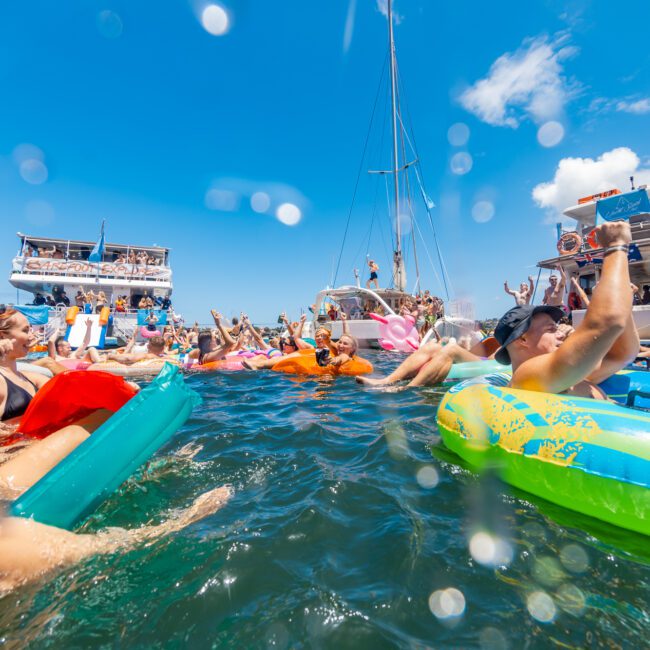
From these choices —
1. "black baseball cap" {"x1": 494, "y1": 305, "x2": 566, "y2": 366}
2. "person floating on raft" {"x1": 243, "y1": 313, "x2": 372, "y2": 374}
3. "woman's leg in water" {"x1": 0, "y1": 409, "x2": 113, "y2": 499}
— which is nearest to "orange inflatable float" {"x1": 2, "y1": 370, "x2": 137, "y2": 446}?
"woman's leg in water" {"x1": 0, "y1": 409, "x2": 113, "y2": 499}

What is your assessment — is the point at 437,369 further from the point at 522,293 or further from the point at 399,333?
the point at 399,333

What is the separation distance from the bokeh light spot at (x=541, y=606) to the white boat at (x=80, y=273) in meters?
25.5

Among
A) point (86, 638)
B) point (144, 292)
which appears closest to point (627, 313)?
point (86, 638)

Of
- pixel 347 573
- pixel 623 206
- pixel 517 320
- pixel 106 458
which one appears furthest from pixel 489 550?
pixel 623 206

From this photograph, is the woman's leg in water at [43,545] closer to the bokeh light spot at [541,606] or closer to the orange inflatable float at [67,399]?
the orange inflatable float at [67,399]

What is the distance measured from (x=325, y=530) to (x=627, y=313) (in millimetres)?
2195

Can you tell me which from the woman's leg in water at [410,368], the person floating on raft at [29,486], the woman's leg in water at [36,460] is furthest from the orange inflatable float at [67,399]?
the woman's leg in water at [410,368]

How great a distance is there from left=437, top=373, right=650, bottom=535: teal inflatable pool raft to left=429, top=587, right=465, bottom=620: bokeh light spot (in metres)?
1.08

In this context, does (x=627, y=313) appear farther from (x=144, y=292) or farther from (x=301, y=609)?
(x=144, y=292)

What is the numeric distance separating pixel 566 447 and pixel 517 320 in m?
1.08

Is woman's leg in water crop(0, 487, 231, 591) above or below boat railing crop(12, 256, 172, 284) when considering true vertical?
below

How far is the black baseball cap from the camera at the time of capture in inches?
110

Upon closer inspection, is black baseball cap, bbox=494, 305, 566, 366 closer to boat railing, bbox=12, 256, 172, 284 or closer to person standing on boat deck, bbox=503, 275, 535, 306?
person standing on boat deck, bbox=503, 275, 535, 306

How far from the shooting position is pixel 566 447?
2.19m
